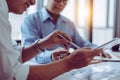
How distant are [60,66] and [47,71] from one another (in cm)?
6

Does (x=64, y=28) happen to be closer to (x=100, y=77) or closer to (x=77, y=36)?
(x=77, y=36)

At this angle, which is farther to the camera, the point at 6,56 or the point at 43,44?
the point at 43,44

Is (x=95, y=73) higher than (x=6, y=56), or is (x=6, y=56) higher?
(x=6, y=56)

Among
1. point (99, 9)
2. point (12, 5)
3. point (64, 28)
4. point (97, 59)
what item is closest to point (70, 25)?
point (64, 28)

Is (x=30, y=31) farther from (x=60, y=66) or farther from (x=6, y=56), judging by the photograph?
(x=6, y=56)

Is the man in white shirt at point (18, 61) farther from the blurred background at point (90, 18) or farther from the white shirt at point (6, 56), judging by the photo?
the blurred background at point (90, 18)

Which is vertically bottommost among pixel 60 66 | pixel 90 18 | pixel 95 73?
pixel 95 73

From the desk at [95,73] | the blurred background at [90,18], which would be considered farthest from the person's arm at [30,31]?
the blurred background at [90,18]

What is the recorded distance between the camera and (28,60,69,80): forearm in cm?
82

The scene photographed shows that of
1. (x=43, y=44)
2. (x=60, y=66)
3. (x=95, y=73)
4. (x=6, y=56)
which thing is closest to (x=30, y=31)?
(x=43, y=44)

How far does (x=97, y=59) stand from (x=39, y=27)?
703 mm

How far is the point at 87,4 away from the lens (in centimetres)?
294

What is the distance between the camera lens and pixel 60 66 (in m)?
0.87

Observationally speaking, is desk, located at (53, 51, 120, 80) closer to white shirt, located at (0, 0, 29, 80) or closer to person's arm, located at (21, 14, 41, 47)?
white shirt, located at (0, 0, 29, 80)
